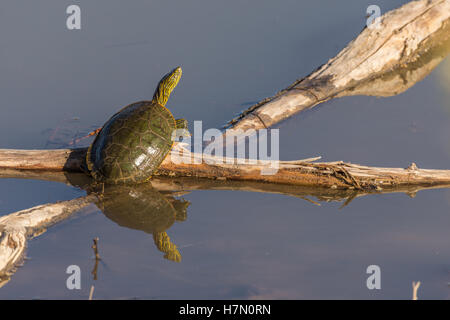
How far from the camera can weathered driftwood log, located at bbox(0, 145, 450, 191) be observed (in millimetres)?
4934

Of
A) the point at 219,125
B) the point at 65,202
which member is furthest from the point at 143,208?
the point at 219,125

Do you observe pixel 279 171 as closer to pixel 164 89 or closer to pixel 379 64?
pixel 164 89

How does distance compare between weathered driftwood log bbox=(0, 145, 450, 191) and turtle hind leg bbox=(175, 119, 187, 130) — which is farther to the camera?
turtle hind leg bbox=(175, 119, 187, 130)

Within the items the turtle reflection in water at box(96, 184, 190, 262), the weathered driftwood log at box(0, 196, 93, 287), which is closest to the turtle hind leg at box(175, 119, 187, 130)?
the turtle reflection in water at box(96, 184, 190, 262)

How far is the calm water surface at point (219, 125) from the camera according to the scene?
152 inches

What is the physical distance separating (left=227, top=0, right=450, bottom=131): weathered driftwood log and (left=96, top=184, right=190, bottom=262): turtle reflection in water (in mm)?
1390

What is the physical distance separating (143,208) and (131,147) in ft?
1.99

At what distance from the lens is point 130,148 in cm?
491

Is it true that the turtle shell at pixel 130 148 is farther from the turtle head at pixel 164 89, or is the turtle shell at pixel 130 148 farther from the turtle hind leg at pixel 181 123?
the turtle head at pixel 164 89

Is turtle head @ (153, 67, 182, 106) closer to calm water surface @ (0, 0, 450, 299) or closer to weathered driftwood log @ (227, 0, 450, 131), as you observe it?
calm water surface @ (0, 0, 450, 299)

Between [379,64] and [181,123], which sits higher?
[379,64]

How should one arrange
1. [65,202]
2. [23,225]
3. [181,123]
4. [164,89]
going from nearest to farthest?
[23,225] < [65,202] < [181,123] < [164,89]

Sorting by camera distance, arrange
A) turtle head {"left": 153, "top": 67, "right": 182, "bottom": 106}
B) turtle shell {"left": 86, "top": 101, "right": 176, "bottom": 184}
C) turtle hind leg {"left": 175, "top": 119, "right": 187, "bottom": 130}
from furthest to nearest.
A: turtle head {"left": 153, "top": 67, "right": 182, "bottom": 106}
turtle hind leg {"left": 175, "top": 119, "right": 187, "bottom": 130}
turtle shell {"left": 86, "top": 101, "right": 176, "bottom": 184}

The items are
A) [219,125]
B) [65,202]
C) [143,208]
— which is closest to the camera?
[65,202]
